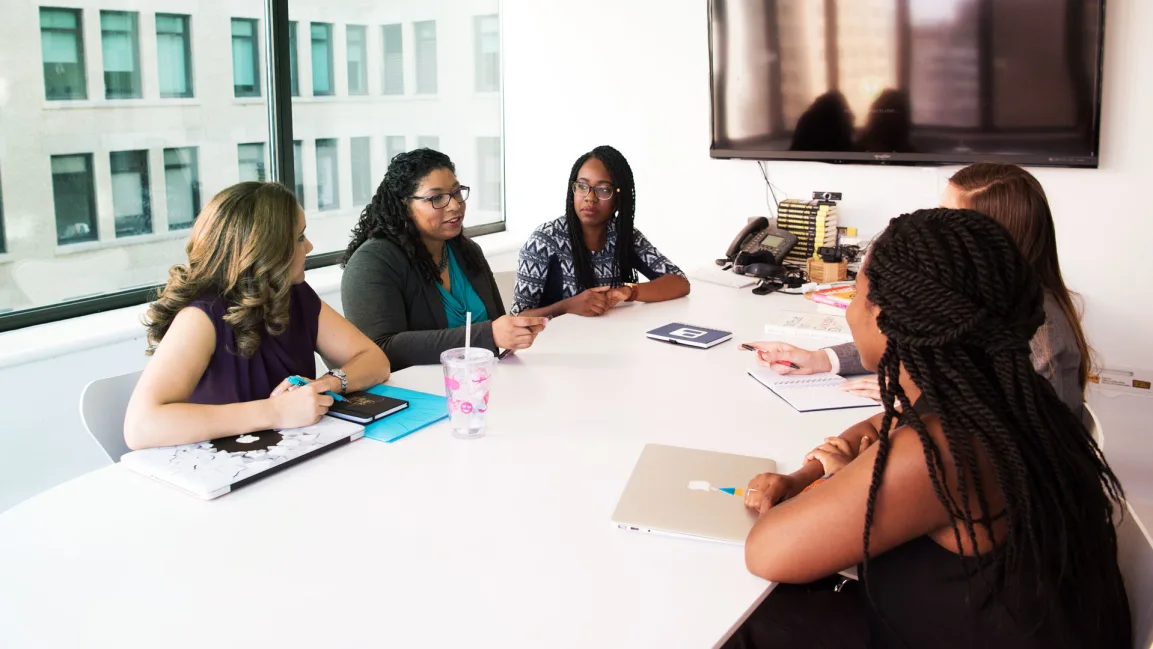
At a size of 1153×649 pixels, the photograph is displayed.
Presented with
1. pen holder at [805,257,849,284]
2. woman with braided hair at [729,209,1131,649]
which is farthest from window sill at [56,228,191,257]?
woman with braided hair at [729,209,1131,649]

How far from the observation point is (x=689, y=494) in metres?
1.33

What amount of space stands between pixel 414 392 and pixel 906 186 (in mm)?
2500

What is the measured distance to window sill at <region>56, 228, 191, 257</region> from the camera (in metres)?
2.99

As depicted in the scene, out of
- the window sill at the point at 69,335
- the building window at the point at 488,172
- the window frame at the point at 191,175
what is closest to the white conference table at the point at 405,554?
the window sill at the point at 69,335

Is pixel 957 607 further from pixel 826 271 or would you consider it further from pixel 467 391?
pixel 826 271

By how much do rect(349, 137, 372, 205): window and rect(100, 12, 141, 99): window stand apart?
1.12 meters

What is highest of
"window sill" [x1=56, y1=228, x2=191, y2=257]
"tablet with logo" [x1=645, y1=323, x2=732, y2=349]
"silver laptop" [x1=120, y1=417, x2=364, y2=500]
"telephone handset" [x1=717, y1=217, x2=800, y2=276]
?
"window sill" [x1=56, y1=228, x2=191, y2=257]

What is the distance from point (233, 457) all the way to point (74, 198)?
6.75ft

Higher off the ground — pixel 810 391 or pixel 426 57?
pixel 426 57

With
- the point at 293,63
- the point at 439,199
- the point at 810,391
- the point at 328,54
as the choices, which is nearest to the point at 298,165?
the point at 293,63

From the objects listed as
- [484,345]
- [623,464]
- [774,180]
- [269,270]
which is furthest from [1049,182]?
[269,270]

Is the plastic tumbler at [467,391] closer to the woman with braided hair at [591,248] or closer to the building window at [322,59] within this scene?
the woman with braided hair at [591,248]

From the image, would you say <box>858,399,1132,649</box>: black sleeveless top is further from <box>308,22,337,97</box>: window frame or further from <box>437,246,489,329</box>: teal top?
<box>308,22,337,97</box>: window frame

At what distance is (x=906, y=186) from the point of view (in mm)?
3545
